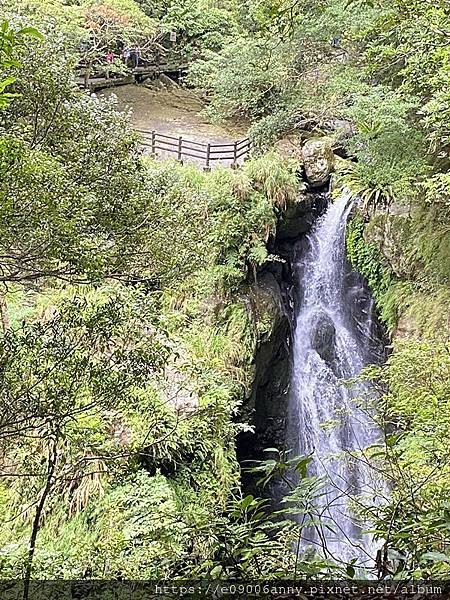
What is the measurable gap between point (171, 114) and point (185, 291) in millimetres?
9056

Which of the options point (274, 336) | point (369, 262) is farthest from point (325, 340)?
point (369, 262)

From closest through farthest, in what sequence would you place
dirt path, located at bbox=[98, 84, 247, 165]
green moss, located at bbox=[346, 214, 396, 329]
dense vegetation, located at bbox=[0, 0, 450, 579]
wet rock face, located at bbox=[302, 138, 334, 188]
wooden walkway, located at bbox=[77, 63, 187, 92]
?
1. dense vegetation, located at bbox=[0, 0, 450, 579]
2. green moss, located at bbox=[346, 214, 396, 329]
3. wet rock face, located at bbox=[302, 138, 334, 188]
4. dirt path, located at bbox=[98, 84, 247, 165]
5. wooden walkway, located at bbox=[77, 63, 187, 92]

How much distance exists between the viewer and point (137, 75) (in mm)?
17594

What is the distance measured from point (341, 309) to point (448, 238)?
9.11 feet

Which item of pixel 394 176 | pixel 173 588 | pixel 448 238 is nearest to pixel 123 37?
pixel 394 176

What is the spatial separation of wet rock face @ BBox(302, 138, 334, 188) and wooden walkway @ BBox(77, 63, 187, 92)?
27.3 feet

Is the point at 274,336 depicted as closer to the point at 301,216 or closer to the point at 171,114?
the point at 301,216

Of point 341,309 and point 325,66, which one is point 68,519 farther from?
point 325,66

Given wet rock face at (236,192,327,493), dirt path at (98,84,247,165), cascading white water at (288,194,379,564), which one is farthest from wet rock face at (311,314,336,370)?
dirt path at (98,84,247,165)

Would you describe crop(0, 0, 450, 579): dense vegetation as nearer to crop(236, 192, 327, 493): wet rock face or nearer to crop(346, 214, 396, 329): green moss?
crop(346, 214, 396, 329): green moss

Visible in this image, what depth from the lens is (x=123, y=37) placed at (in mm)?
13078

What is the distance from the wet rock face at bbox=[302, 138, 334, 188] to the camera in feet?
36.6

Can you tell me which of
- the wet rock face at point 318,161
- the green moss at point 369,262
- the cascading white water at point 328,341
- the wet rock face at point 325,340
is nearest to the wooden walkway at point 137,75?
the wet rock face at point 318,161

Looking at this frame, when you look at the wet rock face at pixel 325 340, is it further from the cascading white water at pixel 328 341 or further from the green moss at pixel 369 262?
the green moss at pixel 369 262
